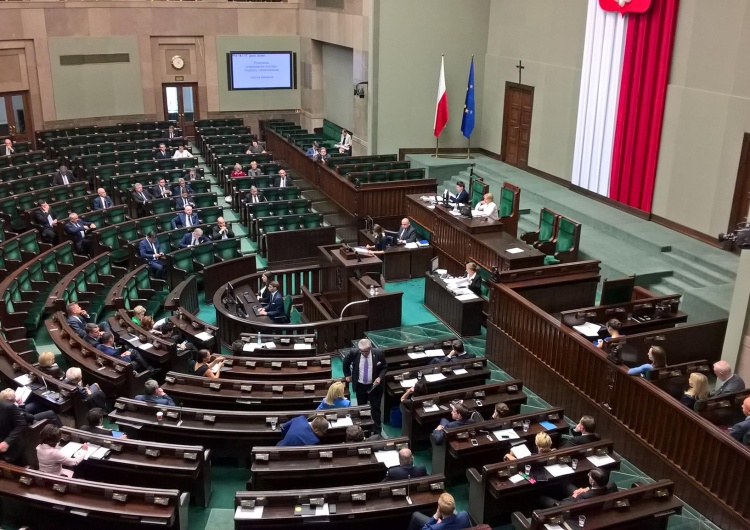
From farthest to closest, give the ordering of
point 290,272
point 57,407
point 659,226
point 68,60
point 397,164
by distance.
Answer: point 68,60 → point 397,164 → point 659,226 → point 290,272 → point 57,407

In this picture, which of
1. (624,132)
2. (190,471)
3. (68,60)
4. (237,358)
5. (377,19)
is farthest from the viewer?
(68,60)

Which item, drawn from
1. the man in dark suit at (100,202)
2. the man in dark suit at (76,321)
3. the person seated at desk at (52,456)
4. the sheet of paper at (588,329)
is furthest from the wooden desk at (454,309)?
the man in dark suit at (100,202)

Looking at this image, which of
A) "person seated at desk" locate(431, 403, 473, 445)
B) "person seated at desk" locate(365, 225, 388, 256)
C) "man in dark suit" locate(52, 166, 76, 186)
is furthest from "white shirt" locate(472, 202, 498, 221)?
"man in dark suit" locate(52, 166, 76, 186)

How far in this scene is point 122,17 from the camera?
72.3 feet

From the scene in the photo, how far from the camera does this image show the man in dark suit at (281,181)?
15.8 metres

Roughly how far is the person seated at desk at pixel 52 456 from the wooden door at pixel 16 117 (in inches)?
691

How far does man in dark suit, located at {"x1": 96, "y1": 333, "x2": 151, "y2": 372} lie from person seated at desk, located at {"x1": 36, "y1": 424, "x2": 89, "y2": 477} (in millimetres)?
2142

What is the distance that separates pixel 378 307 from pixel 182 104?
1602cm

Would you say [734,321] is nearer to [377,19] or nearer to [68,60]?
[377,19]

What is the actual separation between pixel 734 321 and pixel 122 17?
65.6 feet

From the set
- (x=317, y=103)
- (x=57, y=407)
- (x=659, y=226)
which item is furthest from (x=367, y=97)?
(x=57, y=407)

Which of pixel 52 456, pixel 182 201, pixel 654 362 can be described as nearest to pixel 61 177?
pixel 182 201

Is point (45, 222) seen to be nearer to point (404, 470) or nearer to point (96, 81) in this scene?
point (404, 470)

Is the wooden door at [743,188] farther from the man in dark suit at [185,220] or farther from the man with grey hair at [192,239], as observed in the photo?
the man in dark suit at [185,220]
